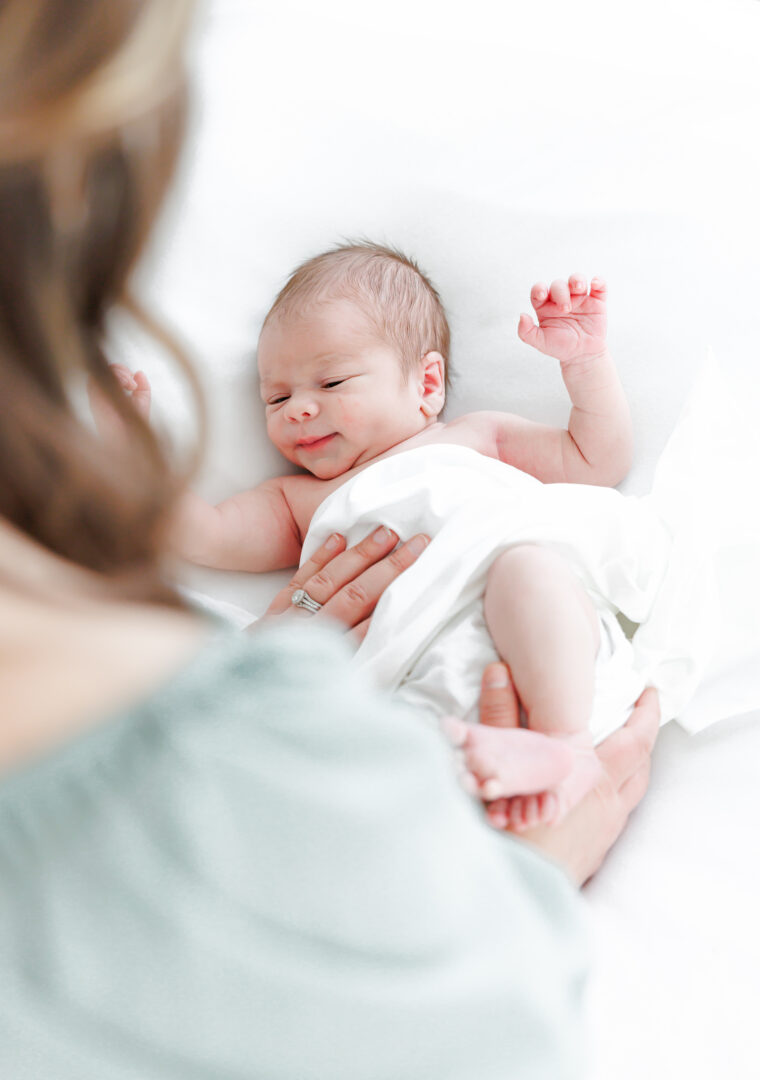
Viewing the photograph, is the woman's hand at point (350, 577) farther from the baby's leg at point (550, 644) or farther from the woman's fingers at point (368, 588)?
the baby's leg at point (550, 644)

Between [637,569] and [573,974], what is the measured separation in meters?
0.52

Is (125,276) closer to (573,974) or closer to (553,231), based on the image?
(573,974)

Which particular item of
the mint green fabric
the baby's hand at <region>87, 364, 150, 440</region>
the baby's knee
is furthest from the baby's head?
the mint green fabric

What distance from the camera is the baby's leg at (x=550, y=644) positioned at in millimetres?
863

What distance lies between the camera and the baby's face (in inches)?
50.9

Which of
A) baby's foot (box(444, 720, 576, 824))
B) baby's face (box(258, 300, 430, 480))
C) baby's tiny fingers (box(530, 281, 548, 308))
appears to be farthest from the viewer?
baby's face (box(258, 300, 430, 480))

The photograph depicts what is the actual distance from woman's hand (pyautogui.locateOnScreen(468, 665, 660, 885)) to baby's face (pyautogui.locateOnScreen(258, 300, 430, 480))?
508 mm

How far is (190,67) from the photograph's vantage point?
1.49 ft

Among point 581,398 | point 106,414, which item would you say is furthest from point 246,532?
point 106,414

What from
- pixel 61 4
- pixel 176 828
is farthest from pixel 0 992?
pixel 61 4

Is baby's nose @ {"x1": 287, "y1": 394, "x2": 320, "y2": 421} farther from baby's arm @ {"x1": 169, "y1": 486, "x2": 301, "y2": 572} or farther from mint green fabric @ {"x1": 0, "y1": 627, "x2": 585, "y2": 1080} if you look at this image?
mint green fabric @ {"x1": 0, "y1": 627, "x2": 585, "y2": 1080}

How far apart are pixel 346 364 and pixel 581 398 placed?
0.99 feet

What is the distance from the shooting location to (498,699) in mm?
874

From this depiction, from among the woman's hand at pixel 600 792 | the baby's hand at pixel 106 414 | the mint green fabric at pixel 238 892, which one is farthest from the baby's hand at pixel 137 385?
the mint green fabric at pixel 238 892
